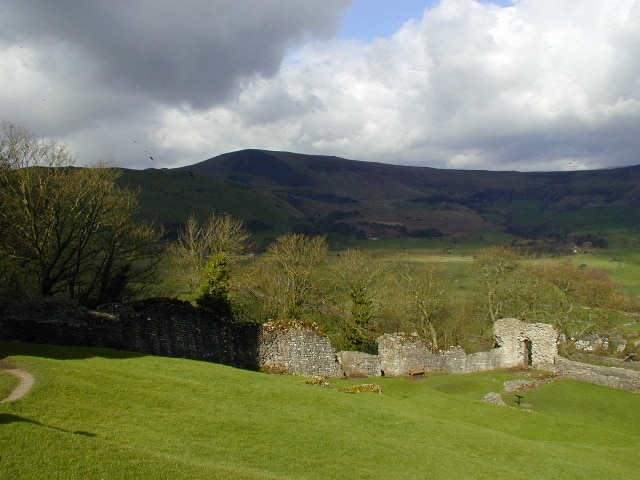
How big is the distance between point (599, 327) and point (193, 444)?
5125cm

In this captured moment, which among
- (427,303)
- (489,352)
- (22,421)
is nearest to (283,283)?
(427,303)

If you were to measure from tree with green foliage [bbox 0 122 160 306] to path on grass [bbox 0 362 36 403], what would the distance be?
17.4m

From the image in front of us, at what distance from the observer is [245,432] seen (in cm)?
1216

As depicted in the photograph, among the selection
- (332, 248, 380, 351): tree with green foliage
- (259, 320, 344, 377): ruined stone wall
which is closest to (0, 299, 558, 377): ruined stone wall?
(259, 320, 344, 377): ruined stone wall

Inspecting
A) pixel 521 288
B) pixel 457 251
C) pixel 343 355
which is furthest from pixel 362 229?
pixel 343 355

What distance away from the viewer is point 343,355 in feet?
102

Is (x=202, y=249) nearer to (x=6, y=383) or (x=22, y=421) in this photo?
(x=6, y=383)

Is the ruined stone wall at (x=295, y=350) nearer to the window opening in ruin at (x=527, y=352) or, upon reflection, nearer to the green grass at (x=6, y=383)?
the green grass at (x=6, y=383)

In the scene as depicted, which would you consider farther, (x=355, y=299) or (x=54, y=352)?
(x=355, y=299)

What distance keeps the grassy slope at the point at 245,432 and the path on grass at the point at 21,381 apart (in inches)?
8.9

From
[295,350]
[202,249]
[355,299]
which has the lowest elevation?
[295,350]

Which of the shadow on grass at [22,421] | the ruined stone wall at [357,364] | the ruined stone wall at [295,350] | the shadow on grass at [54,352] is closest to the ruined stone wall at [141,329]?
the ruined stone wall at [295,350]

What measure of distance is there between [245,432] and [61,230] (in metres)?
24.7

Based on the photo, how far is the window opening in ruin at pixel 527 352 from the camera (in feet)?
128
